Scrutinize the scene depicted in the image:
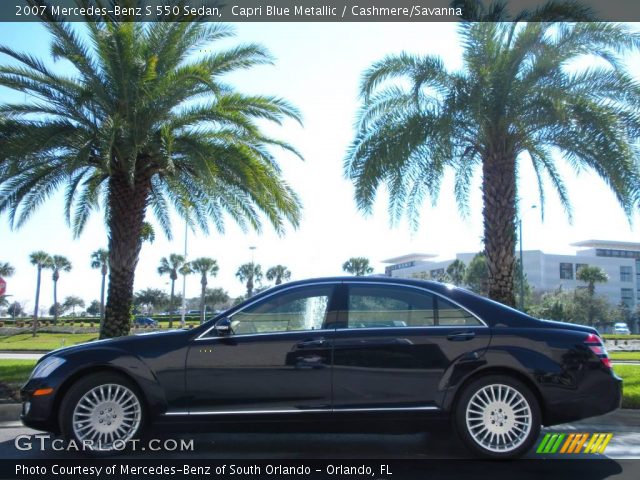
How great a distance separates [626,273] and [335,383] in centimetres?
10267

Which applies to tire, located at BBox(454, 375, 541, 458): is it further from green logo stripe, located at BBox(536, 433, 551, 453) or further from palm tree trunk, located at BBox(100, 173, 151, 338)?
palm tree trunk, located at BBox(100, 173, 151, 338)

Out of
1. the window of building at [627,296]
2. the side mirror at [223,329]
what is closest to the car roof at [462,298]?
the side mirror at [223,329]

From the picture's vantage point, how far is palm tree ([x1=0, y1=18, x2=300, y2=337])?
11.1m

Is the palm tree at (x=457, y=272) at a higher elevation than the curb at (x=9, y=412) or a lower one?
higher

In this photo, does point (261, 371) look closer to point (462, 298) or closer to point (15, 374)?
point (462, 298)

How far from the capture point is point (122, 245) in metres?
12.2

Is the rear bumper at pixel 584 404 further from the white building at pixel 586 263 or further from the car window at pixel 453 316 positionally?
the white building at pixel 586 263

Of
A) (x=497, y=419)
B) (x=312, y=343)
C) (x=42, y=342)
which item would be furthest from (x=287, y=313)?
(x=42, y=342)

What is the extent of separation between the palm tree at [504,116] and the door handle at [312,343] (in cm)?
648

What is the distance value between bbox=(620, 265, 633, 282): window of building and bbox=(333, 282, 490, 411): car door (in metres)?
101

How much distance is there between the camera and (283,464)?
17.2 ft

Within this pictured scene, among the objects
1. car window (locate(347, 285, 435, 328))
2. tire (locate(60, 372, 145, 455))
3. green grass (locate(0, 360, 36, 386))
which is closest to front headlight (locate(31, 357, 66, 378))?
tire (locate(60, 372, 145, 455))

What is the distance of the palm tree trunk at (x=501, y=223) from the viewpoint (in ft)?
37.8

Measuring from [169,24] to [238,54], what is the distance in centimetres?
148
